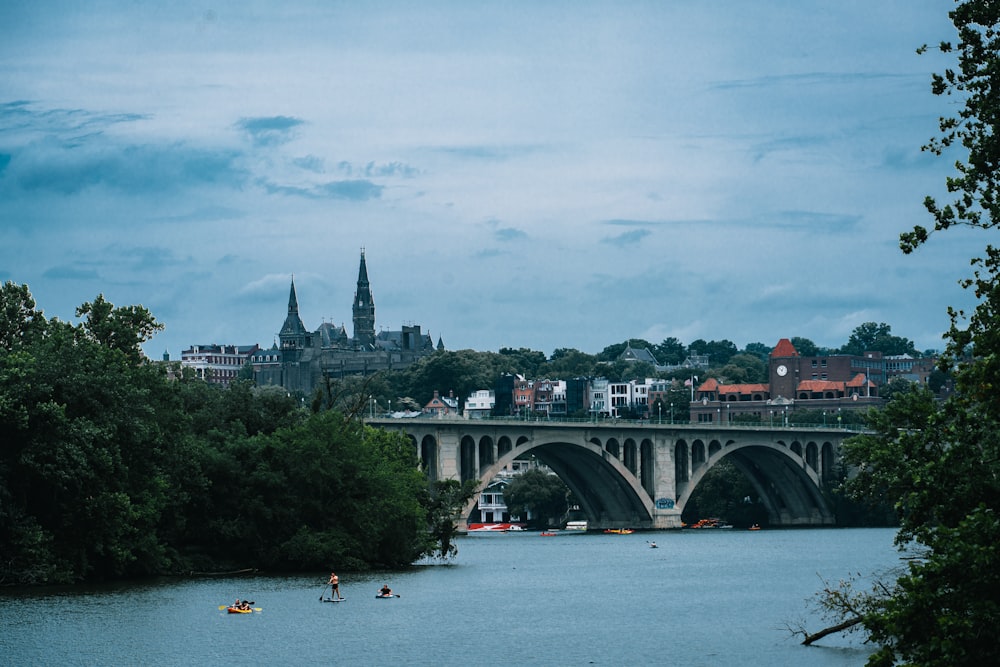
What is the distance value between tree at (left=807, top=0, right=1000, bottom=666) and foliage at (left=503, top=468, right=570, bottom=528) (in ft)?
471

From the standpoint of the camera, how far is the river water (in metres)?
46.2

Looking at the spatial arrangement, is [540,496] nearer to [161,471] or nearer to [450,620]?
[161,471]

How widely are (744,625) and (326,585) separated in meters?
20.9

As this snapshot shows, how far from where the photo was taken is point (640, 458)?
468ft

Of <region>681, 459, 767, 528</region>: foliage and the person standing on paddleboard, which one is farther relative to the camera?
<region>681, 459, 767, 528</region>: foliage

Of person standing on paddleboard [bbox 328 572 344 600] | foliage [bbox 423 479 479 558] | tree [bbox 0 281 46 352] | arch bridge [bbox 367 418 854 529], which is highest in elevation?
tree [bbox 0 281 46 352]

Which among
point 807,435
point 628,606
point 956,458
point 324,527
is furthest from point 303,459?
point 807,435

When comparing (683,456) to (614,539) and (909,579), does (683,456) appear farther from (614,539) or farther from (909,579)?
(909,579)

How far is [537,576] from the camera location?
274 ft

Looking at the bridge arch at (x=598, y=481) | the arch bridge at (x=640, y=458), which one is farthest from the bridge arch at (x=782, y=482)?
the bridge arch at (x=598, y=481)

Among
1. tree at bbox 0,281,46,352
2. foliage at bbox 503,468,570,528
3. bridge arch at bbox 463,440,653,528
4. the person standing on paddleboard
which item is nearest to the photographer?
the person standing on paddleboard

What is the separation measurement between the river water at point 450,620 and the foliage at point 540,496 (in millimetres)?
82263

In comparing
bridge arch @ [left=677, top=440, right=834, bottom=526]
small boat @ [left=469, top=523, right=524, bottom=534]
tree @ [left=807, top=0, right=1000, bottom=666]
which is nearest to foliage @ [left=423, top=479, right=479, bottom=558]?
tree @ [left=807, top=0, right=1000, bottom=666]

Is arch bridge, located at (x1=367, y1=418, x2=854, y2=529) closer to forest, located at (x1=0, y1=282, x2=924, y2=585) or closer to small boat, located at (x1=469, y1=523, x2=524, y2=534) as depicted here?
small boat, located at (x1=469, y1=523, x2=524, y2=534)
